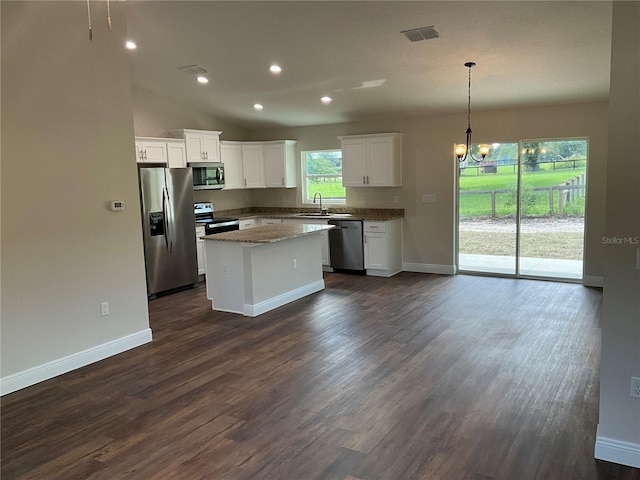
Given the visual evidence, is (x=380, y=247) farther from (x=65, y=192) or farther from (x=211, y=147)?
(x=65, y=192)

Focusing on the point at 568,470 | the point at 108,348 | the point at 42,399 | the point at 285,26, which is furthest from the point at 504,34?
the point at 42,399

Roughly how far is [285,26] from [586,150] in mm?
4445

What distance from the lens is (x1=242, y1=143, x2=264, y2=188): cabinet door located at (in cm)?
862

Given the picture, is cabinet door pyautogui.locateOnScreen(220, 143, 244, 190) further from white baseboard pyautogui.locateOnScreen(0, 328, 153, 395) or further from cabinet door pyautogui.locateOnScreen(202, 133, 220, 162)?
white baseboard pyautogui.locateOnScreen(0, 328, 153, 395)

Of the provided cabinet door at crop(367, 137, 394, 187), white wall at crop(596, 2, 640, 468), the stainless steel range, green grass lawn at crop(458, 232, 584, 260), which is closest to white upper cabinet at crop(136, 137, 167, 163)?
the stainless steel range

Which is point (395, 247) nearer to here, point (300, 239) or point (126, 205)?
point (300, 239)

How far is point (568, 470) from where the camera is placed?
255cm

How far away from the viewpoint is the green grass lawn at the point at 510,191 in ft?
22.3

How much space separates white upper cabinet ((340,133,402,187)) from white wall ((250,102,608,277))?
0.22 m

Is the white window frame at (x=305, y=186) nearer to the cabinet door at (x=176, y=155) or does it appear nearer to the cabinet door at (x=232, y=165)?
the cabinet door at (x=232, y=165)

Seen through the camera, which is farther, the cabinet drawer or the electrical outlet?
the cabinet drawer

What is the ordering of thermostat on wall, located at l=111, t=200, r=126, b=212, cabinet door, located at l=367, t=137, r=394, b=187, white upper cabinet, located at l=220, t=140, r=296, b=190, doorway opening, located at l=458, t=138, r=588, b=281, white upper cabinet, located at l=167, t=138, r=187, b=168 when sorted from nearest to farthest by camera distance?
thermostat on wall, located at l=111, t=200, r=126, b=212 < doorway opening, located at l=458, t=138, r=588, b=281 < white upper cabinet, located at l=167, t=138, r=187, b=168 < cabinet door, located at l=367, t=137, r=394, b=187 < white upper cabinet, located at l=220, t=140, r=296, b=190

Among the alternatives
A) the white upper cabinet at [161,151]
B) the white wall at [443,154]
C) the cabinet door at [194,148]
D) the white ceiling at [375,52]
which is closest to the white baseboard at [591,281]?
the white wall at [443,154]

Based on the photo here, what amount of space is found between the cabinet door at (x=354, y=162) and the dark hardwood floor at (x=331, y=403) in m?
2.97
